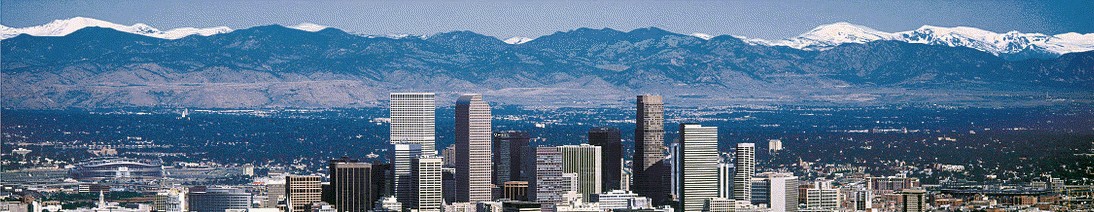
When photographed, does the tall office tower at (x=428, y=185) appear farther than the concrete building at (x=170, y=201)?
Yes

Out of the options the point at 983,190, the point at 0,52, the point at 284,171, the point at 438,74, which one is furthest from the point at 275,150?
the point at 983,190

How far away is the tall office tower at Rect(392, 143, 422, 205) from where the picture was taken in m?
47.6

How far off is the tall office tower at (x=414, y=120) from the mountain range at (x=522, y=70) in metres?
3.93

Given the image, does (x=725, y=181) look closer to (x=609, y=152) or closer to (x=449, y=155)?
(x=609, y=152)

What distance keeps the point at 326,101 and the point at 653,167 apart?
31227 mm

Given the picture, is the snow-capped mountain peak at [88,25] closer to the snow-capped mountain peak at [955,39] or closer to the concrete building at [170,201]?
the concrete building at [170,201]

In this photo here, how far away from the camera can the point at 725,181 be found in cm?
4866

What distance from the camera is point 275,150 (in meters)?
65.4

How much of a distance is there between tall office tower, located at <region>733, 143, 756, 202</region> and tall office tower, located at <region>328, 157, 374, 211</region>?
31.7 ft

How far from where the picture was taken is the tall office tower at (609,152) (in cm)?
5174

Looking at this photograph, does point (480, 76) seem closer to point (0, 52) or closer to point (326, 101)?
point (326, 101)

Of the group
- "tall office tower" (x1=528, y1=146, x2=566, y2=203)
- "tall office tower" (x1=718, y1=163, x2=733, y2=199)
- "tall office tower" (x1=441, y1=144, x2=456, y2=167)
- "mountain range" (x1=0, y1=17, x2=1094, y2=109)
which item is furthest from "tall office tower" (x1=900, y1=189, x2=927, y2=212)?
"mountain range" (x1=0, y1=17, x2=1094, y2=109)

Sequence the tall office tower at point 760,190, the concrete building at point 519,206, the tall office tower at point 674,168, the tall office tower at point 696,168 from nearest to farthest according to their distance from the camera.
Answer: the concrete building at point 519,206 → the tall office tower at point 760,190 → the tall office tower at point 696,168 → the tall office tower at point 674,168

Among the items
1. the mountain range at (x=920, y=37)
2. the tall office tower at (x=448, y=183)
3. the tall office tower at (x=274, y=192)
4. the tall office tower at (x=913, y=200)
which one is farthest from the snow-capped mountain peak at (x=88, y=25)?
the tall office tower at (x=913, y=200)
